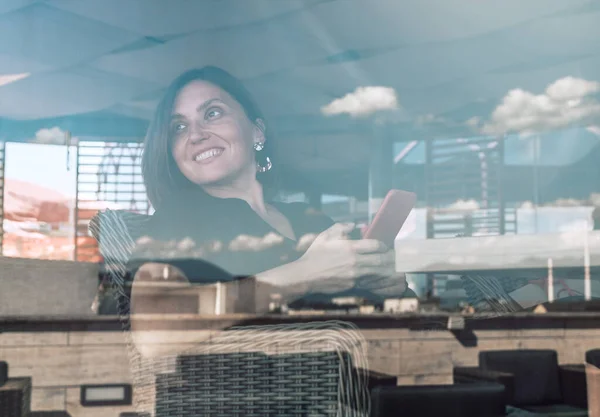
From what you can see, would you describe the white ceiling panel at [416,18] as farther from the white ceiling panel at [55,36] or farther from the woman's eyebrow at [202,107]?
the white ceiling panel at [55,36]

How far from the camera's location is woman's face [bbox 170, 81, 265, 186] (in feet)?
→ 4.73

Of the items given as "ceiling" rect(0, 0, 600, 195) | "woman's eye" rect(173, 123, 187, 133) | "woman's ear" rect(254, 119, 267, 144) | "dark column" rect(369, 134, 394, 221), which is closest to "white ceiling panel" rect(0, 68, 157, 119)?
"ceiling" rect(0, 0, 600, 195)

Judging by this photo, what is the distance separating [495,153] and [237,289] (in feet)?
2.09

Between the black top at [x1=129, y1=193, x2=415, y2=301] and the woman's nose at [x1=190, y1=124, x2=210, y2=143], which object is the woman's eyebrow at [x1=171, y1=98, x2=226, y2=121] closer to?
the woman's nose at [x1=190, y1=124, x2=210, y2=143]

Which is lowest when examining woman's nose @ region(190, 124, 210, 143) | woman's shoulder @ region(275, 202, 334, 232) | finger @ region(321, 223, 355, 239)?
finger @ region(321, 223, 355, 239)

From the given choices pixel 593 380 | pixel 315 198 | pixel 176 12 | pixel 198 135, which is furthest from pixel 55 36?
pixel 593 380

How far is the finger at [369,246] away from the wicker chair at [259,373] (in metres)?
0.17

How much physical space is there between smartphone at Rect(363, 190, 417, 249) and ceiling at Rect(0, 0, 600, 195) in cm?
10

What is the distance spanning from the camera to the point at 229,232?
1.44 meters

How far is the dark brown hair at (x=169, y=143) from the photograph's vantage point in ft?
4.60

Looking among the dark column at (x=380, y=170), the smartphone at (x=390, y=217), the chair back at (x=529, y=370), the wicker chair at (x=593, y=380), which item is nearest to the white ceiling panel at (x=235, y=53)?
the dark column at (x=380, y=170)

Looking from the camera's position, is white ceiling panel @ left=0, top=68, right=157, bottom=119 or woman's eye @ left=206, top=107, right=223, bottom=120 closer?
white ceiling panel @ left=0, top=68, right=157, bottom=119

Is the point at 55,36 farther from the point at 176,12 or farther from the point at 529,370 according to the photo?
the point at 529,370

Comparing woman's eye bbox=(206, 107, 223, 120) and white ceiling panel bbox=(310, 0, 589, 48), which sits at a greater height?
white ceiling panel bbox=(310, 0, 589, 48)
